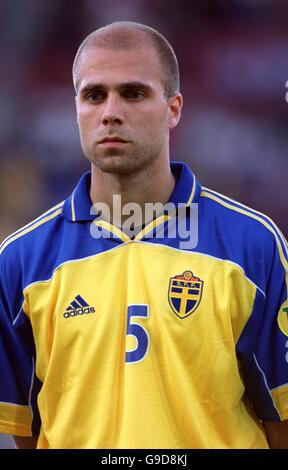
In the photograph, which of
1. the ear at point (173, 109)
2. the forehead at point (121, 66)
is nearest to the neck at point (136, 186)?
the ear at point (173, 109)

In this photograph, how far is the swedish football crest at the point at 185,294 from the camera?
6.91 feet

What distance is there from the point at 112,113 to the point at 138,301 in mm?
455

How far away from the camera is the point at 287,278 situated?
2166 mm

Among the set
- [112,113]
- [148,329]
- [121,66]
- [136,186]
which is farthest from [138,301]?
[121,66]

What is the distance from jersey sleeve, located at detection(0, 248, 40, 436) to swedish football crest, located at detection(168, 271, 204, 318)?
1.22ft

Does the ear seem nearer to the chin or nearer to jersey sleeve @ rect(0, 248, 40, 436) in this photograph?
the chin

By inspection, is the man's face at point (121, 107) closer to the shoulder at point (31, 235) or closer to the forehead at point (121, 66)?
the forehead at point (121, 66)

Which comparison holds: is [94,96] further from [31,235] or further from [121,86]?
[31,235]

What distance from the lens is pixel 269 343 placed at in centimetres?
218

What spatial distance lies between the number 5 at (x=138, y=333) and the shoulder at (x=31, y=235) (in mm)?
310

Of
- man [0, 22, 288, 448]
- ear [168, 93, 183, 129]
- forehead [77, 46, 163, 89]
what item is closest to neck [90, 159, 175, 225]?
man [0, 22, 288, 448]
